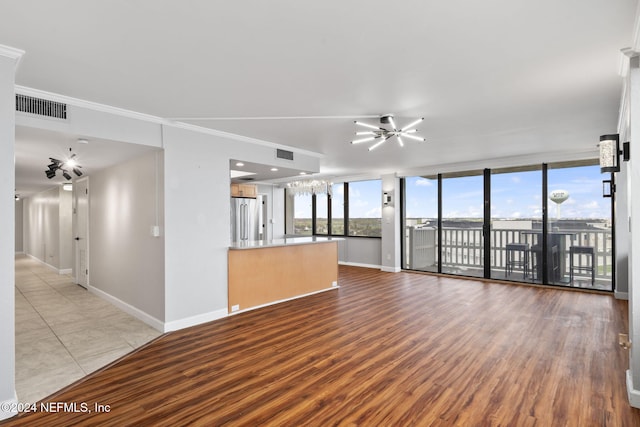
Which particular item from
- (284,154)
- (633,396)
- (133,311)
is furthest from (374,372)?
(284,154)

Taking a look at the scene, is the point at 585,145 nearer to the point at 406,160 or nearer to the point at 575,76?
the point at 406,160

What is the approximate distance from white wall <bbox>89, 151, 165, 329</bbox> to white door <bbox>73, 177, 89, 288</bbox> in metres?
0.45

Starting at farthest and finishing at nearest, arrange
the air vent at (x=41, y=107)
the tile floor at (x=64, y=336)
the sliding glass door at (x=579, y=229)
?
1. the sliding glass door at (x=579, y=229)
2. the air vent at (x=41, y=107)
3. the tile floor at (x=64, y=336)

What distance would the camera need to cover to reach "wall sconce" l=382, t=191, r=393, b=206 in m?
8.43

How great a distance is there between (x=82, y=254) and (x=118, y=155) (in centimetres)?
347

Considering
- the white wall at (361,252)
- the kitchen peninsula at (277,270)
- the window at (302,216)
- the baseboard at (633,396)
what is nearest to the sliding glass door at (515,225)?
the white wall at (361,252)

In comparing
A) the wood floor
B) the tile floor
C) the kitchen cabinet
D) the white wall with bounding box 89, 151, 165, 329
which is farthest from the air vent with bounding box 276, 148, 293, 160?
the tile floor

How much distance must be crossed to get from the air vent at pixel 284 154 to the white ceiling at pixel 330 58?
1148mm

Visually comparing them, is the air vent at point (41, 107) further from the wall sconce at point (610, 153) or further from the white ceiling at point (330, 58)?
the wall sconce at point (610, 153)

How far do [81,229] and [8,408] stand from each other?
5300 mm

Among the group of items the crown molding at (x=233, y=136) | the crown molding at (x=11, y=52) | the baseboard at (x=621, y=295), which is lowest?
the baseboard at (x=621, y=295)

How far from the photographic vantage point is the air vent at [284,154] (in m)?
5.41

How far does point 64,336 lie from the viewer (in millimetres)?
3826

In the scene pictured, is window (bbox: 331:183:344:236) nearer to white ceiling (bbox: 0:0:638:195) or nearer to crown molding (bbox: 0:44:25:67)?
white ceiling (bbox: 0:0:638:195)
